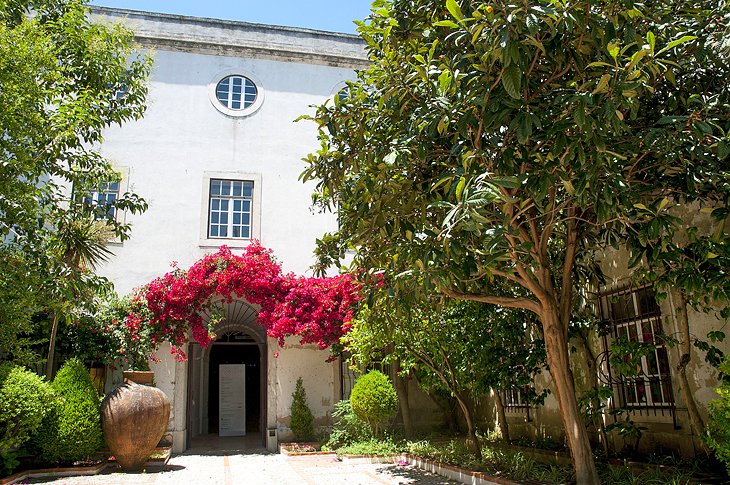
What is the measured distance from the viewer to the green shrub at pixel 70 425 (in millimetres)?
8703

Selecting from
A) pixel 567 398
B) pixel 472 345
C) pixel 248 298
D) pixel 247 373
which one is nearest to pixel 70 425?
pixel 248 298

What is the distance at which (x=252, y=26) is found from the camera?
14312mm

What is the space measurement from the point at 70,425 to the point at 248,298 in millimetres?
4192

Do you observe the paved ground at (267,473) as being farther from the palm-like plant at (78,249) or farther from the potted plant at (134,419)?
the palm-like plant at (78,249)

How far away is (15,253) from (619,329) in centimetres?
781

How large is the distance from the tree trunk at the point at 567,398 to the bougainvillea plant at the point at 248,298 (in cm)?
558

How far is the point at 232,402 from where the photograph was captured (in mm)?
16453

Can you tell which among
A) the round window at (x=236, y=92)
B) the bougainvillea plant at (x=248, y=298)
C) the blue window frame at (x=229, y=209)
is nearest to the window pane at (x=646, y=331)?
the bougainvillea plant at (x=248, y=298)

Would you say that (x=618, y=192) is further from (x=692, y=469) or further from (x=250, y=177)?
(x=250, y=177)

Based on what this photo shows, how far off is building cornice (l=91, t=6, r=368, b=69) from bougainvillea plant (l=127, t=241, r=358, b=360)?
5190 millimetres

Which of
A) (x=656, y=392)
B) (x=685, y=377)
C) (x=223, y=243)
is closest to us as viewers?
(x=685, y=377)

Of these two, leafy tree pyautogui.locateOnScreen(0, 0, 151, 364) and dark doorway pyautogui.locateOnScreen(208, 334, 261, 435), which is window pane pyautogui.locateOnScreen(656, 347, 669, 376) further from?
dark doorway pyautogui.locateOnScreen(208, 334, 261, 435)

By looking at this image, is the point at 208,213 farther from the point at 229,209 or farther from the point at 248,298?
the point at 248,298

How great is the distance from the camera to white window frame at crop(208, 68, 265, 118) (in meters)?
13.7
